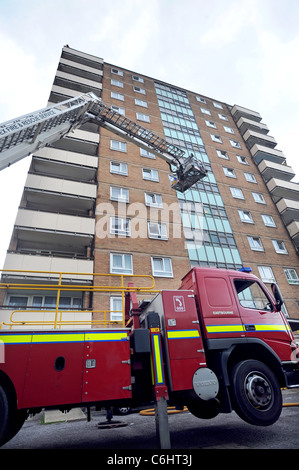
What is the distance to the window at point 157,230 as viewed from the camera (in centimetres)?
1838

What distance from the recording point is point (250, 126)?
33.8 m

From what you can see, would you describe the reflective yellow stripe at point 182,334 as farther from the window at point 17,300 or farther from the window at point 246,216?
the window at point 246,216

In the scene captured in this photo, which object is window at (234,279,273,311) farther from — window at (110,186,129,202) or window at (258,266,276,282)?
window at (258,266,276,282)

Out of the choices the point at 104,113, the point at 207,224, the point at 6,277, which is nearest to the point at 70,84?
the point at 104,113

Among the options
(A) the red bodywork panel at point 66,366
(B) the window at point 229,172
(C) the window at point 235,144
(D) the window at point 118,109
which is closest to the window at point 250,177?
(B) the window at point 229,172

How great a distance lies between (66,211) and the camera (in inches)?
724

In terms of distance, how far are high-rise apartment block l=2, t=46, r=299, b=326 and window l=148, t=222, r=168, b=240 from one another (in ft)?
0.27

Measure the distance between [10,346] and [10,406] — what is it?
86 cm

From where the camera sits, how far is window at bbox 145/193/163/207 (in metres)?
19.9

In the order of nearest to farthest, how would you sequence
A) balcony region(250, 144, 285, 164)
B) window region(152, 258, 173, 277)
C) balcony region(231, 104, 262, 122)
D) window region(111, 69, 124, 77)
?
window region(152, 258, 173, 277) < balcony region(250, 144, 285, 164) < window region(111, 69, 124, 77) < balcony region(231, 104, 262, 122)

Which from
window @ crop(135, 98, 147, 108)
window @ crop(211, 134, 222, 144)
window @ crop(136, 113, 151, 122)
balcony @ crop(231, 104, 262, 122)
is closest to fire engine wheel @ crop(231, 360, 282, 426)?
window @ crop(136, 113, 151, 122)

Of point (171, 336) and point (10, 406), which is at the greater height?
point (171, 336)

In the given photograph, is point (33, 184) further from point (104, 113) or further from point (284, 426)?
point (284, 426)

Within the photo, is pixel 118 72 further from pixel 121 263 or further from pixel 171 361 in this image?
pixel 171 361
